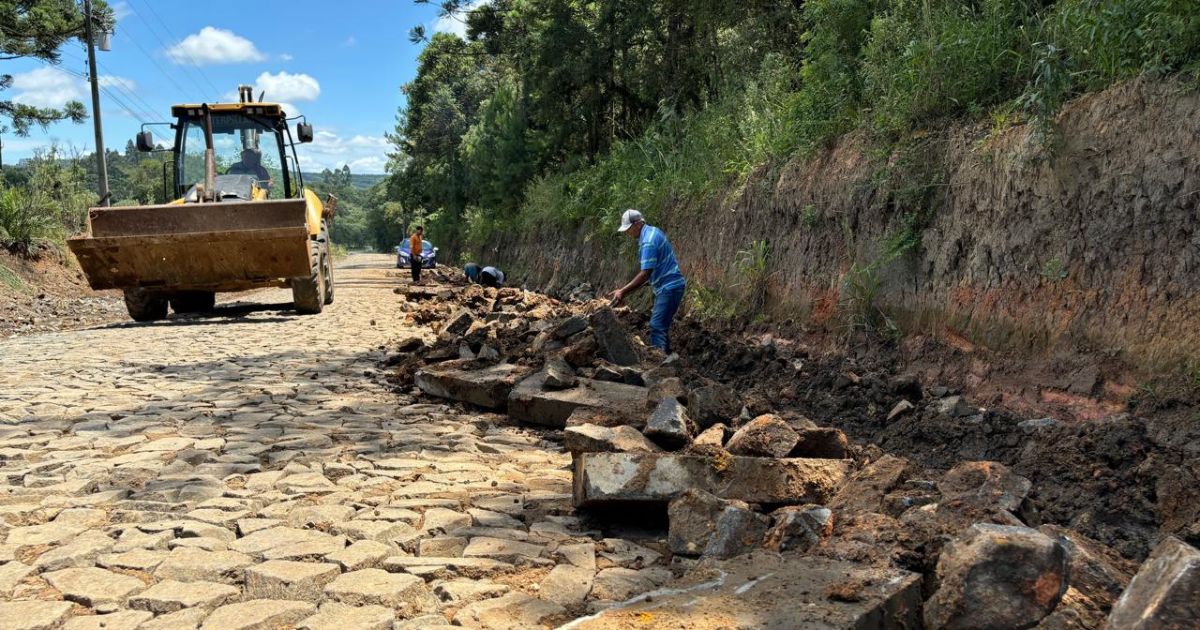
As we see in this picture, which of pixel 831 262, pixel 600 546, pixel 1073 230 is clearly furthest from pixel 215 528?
pixel 831 262

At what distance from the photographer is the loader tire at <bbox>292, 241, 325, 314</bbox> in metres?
12.0

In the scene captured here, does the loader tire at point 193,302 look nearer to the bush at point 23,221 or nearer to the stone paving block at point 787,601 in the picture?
the bush at point 23,221

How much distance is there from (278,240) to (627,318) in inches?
187

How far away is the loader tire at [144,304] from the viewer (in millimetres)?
11719

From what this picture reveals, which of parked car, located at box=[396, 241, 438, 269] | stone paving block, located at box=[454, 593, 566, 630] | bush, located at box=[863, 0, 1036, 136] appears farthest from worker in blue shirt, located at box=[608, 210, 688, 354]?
parked car, located at box=[396, 241, 438, 269]

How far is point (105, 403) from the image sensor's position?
5820mm

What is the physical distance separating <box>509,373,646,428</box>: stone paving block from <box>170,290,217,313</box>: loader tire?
9.65 metres

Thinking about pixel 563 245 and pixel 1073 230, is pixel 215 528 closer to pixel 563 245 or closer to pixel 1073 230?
pixel 1073 230

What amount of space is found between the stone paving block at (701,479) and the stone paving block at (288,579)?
3.68 ft

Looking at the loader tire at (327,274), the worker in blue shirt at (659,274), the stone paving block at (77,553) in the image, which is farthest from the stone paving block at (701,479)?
the loader tire at (327,274)

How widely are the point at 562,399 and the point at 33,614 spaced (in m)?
3.35

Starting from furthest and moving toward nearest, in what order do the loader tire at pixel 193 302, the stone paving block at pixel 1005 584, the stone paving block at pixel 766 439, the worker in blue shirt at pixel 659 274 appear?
1. the loader tire at pixel 193 302
2. the worker in blue shirt at pixel 659 274
3. the stone paving block at pixel 766 439
4. the stone paving block at pixel 1005 584

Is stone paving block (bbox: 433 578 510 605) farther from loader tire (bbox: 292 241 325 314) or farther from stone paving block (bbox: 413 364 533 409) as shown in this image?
loader tire (bbox: 292 241 325 314)

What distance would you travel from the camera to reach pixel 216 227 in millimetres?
10719
